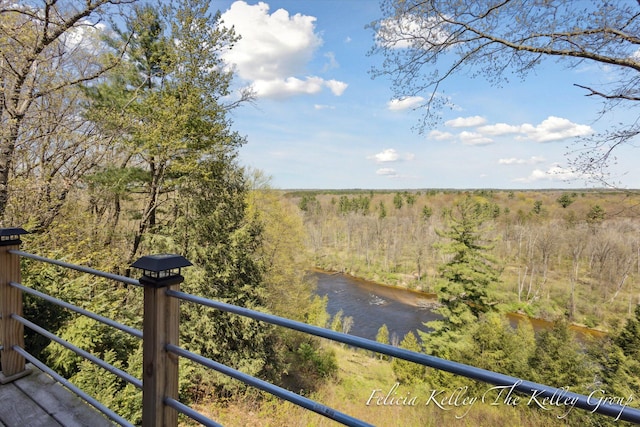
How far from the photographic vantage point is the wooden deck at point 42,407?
1.56 meters

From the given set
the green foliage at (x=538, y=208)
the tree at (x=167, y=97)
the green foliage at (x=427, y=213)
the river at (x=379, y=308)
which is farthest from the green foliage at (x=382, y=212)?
the tree at (x=167, y=97)

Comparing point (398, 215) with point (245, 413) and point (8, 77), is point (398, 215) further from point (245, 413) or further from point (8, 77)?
point (8, 77)

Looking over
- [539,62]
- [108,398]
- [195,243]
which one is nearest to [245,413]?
[195,243]

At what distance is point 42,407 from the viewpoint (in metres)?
1.66

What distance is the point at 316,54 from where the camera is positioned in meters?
14.2

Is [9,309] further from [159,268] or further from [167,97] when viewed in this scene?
[167,97]

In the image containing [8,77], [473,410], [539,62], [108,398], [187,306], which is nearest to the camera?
[108,398]

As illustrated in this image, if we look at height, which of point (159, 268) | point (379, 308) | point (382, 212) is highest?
point (159, 268)

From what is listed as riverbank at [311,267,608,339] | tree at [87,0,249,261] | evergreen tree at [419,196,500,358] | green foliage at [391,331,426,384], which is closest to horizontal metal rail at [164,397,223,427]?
tree at [87,0,249,261]

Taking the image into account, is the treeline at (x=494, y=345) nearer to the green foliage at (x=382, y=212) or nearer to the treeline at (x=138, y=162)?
the treeline at (x=138, y=162)

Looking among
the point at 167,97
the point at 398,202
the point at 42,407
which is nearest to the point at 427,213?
the point at 398,202

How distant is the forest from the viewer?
538 cm

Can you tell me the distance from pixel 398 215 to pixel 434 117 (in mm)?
46940

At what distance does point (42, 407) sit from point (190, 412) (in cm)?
116
